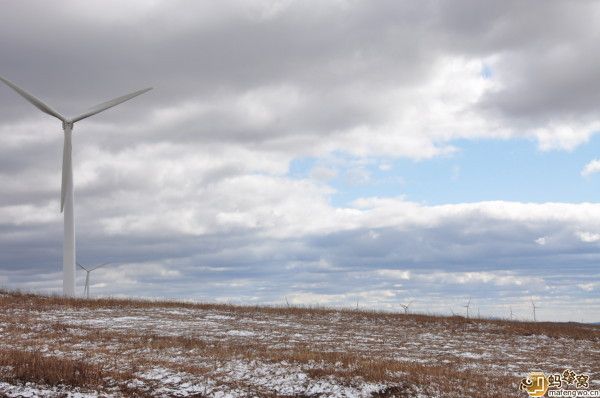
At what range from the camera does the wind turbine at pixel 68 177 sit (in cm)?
5691

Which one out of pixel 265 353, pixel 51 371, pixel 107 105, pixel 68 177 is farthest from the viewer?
pixel 107 105

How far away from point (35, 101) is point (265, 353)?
48.7 metres

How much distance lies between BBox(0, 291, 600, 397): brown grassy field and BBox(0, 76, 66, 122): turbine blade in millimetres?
24554

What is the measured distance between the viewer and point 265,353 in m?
25.2

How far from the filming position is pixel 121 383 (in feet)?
65.1

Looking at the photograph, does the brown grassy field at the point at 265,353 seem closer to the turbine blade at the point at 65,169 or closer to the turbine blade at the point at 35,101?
the turbine blade at the point at 65,169

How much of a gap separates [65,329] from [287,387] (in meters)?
17.1

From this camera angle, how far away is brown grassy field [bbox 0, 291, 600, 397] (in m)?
20.0

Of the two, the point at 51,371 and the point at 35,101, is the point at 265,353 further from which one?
the point at 35,101
